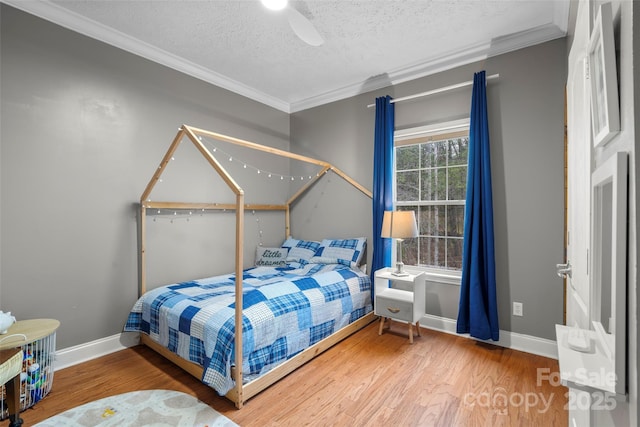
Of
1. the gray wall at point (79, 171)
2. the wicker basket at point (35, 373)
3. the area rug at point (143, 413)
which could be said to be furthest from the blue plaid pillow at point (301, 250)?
the wicker basket at point (35, 373)

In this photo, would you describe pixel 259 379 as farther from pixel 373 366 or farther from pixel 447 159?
pixel 447 159

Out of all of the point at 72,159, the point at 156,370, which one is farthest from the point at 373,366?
the point at 72,159

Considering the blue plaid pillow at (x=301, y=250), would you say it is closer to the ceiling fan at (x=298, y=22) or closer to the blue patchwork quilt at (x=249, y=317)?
the blue patchwork quilt at (x=249, y=317)

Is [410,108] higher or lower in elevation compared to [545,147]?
higher

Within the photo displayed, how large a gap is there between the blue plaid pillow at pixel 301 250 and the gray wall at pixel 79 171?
1.14 meters

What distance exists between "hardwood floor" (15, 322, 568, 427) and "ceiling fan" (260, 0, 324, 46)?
2.41 meters

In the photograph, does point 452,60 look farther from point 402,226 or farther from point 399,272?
point 399,272

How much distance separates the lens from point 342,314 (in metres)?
2.80

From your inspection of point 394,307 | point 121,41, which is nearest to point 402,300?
point 394,307

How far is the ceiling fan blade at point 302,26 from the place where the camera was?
5.96 feet

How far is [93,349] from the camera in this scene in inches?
97.7

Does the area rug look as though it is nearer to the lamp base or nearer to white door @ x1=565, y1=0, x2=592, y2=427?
white door @ x1=565, y1=0, x2=592, y2=427

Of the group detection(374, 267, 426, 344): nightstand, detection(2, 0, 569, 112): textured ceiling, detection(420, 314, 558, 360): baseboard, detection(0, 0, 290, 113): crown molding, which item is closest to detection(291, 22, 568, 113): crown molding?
detection(2, 0, 569, 112): textured ceiling

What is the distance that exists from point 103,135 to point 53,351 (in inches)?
67.6
